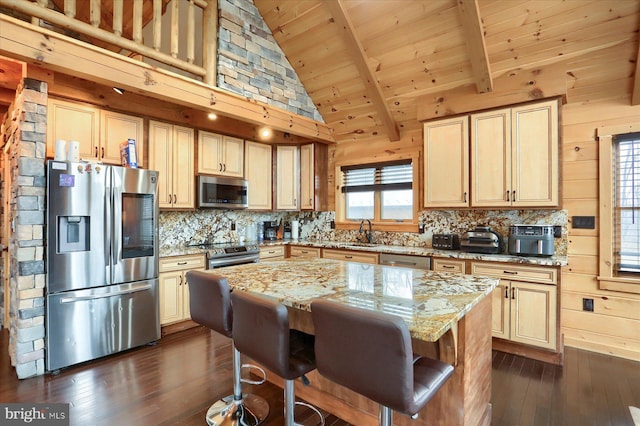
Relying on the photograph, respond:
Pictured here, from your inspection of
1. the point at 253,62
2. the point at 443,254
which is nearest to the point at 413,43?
the point at 253,62

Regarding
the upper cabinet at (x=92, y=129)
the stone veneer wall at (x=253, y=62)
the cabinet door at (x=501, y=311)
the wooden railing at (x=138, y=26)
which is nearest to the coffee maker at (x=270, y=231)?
the stone veneer wall at (x=253, y=62)

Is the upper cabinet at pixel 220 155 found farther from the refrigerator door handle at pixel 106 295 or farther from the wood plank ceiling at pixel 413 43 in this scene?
the refrigerator door handle at pixel 106 295

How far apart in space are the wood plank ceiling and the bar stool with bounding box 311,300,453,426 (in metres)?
2.90

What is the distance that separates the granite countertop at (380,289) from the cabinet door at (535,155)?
1.64 meters

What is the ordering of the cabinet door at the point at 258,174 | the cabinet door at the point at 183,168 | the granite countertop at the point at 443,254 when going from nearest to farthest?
the granite countertop at the point at 443,254, the cabinet door at the point at 183,168, the cabinet door at the point at 258,174

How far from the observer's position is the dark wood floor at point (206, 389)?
6.77ft

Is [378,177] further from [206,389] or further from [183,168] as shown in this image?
[206,389]

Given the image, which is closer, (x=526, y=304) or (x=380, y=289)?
(x=380, y=289)

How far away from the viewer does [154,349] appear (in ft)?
10.2

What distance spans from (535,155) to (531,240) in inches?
32.7

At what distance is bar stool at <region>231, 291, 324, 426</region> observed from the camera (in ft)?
4.63

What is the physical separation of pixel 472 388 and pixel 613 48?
320cm

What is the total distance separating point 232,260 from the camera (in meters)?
3.94

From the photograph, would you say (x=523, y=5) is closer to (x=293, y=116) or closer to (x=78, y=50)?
(x=293, y=116)
